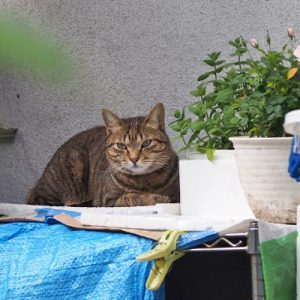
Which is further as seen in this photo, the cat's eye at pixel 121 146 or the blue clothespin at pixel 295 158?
the cat's eye at pixel 121 146

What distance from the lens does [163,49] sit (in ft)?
8.82

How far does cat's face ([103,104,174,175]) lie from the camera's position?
2383 mm

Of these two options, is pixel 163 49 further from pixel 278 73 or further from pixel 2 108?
pixel 278 73

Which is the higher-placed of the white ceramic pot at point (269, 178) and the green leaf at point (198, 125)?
Answer: the green leaf at point (198, 125)

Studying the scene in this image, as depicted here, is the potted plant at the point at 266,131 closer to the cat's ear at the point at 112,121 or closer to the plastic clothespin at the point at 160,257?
the plastic clothespin at the point at 160,257

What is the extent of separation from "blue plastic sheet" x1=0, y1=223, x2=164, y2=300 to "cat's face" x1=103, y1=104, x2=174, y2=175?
943 millimetres

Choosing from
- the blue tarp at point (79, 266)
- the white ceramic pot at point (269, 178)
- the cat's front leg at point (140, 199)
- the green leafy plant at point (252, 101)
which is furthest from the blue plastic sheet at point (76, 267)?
the cat's front leg at point (140, 199)

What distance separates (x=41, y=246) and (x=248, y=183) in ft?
1.52

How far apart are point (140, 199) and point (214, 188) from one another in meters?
0.71

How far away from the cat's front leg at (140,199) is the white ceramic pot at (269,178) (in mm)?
837

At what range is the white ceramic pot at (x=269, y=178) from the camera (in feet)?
4.59

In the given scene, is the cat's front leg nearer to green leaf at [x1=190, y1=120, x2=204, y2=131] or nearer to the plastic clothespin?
green leaf at [x1=190, y1=120, x2=204, y2=131]

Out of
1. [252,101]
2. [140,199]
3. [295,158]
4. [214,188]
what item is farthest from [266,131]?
[140,199]

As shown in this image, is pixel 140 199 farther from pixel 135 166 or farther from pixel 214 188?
pixel 214 188
